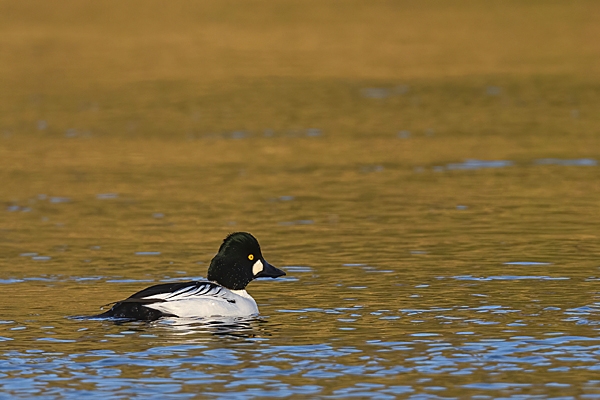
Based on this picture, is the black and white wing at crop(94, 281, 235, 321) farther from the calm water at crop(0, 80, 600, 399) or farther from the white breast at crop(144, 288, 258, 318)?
the calm water at crop(0, 80, 600, 399)

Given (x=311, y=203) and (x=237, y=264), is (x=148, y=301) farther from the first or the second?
(x=311, y=203)

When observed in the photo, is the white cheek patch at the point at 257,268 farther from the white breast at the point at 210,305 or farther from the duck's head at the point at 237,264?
the white breast at the point at 210,305

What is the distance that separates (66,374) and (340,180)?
11.7 m

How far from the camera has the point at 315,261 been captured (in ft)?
50.0

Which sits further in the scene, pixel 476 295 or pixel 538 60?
pixel 538 60

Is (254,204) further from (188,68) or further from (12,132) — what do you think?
(188,68)

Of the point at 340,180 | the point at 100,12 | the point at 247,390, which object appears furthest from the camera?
the point at 100,12

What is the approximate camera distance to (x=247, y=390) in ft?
30.9

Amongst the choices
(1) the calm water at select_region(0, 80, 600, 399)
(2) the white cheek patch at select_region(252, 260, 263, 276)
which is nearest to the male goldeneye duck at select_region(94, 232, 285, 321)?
(2) the white cheek patch at select_region(252, 260, 263, 276)

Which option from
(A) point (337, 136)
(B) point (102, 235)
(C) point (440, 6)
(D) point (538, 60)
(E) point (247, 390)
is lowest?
(E) point (247, 390)

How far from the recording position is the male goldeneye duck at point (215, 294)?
470 inches

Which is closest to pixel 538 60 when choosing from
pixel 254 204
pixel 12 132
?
pixel 12 132

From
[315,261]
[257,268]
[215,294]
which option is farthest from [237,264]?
[315,261]

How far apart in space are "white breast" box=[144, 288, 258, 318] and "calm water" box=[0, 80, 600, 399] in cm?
19
